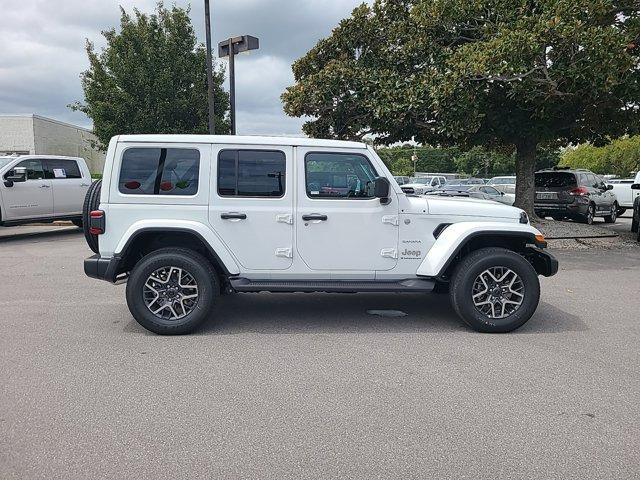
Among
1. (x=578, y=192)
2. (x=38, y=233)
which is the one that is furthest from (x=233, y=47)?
(x=578, y=192)

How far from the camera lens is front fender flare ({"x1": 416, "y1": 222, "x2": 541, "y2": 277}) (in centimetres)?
513

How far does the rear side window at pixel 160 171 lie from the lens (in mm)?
5117

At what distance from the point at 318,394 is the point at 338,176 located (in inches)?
91.0

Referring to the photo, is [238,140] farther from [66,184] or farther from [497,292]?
[66,184]

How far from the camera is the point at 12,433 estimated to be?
3180mm

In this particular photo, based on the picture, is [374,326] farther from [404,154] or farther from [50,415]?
[404,154]

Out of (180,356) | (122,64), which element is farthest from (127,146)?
(122,64)

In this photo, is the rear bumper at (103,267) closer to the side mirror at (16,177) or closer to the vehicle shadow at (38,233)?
the side mirror at (16,177)

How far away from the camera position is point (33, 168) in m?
A: 12.6

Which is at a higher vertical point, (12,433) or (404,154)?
(404,154)

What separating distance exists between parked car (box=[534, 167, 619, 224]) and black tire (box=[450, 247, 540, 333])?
11.5 m

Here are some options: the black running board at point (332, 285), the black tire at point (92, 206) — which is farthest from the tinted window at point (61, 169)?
the black running board at point (332, 285)

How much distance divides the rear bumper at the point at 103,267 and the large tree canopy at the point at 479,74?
7.11m

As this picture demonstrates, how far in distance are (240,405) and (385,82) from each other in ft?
29.9
